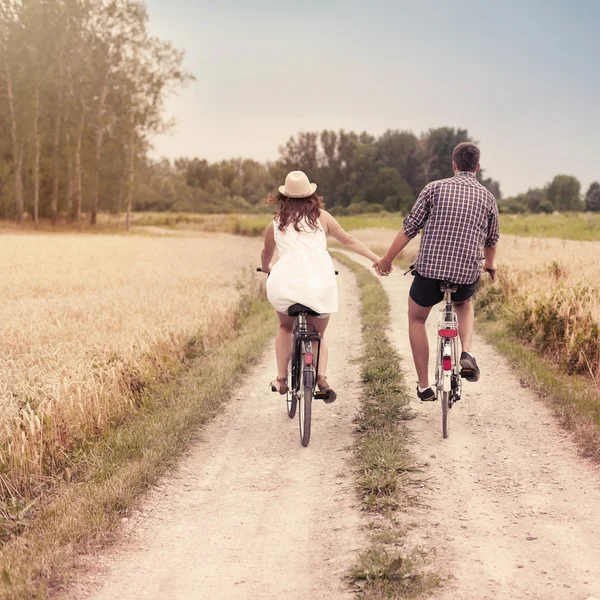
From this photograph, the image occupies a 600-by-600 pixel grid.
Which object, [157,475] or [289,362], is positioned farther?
[289,362]

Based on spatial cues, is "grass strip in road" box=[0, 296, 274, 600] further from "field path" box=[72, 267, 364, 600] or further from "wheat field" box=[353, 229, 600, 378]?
"wheat field" box=[353, 229, 600, 378]

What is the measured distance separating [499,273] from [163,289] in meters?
7.26

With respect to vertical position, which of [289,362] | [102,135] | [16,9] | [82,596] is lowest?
[82,596]

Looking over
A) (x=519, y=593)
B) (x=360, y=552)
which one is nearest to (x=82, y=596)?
(x=360, y=552)

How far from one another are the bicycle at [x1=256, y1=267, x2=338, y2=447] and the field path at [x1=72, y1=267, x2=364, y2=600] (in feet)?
1.04

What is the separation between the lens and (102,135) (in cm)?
5044

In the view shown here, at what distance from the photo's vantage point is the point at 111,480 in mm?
5281

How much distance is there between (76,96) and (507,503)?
161 feet

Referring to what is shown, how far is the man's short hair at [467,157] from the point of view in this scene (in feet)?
20.2

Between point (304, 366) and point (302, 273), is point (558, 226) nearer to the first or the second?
point (302, 273)

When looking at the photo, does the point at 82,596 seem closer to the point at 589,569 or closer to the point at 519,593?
the point at 519,593

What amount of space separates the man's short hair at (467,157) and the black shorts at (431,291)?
41.2 inches

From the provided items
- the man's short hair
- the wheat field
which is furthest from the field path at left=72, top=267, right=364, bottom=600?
the wheat field

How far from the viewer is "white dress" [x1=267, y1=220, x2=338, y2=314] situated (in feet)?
19.4
